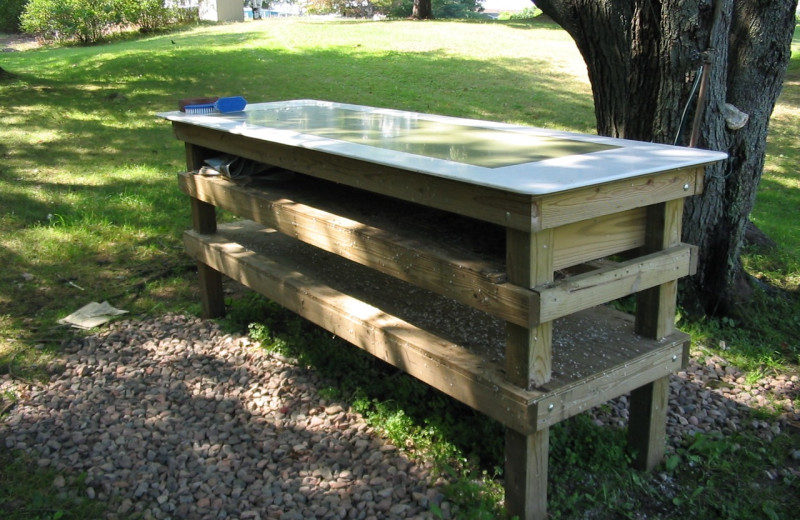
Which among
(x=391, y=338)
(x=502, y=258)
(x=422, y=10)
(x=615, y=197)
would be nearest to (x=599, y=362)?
(x=502, y=258)

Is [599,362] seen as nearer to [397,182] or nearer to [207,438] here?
[397,182]

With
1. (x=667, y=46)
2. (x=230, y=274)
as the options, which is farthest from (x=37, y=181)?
(x=667, y=46)

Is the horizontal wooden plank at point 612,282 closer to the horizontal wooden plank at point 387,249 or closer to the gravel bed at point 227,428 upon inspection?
the horizontal wooden plank at point 387,249

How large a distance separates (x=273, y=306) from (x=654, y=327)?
248 cm

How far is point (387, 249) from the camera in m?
2.91

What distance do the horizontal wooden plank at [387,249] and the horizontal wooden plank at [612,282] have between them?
0.09 meters

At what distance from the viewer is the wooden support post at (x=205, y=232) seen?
14.7 feet

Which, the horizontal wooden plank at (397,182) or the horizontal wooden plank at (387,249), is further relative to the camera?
the horizontal wooden plank at (387,249)

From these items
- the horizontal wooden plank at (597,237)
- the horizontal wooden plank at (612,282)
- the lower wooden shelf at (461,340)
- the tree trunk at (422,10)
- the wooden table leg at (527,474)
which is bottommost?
the wooden table leg at (527,474)

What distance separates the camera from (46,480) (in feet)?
9.97

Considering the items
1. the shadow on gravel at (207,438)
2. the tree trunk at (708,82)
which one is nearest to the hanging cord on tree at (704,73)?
the tree trunk at (708,82)

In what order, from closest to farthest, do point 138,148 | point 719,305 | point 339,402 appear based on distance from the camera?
1. point 339,402
2. point 719,305
3. point 138,148

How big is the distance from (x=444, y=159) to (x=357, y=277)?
129 cm

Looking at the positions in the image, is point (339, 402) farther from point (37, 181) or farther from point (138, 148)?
point (138, 148)
